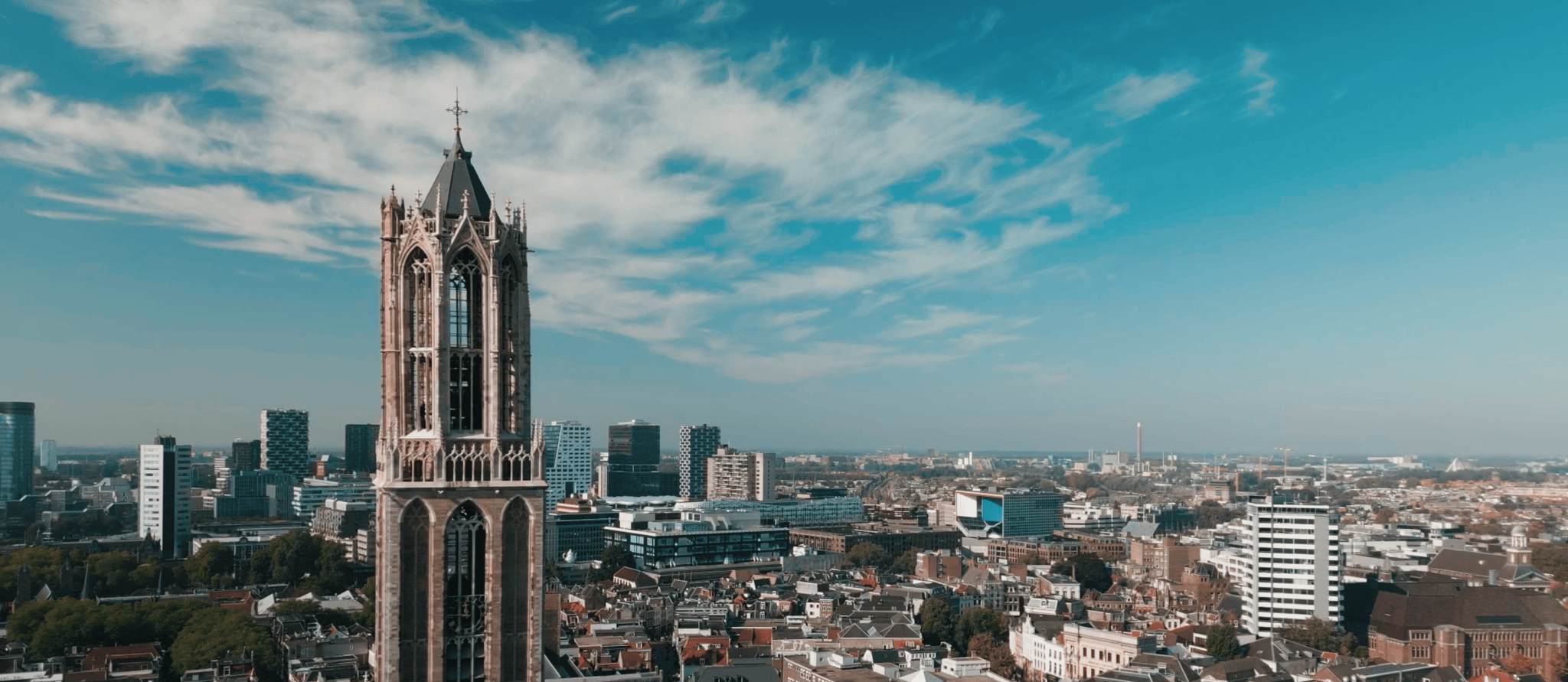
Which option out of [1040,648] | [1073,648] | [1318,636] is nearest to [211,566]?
[1040,648]

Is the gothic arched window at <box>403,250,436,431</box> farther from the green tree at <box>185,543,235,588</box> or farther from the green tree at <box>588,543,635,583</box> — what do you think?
the green tree at <box>588,543,635,583</box>

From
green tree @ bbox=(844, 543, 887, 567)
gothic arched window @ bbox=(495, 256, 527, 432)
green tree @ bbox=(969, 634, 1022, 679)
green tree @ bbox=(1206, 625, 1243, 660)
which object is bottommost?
green tree @ bbox=(844, 543, 887, 567)

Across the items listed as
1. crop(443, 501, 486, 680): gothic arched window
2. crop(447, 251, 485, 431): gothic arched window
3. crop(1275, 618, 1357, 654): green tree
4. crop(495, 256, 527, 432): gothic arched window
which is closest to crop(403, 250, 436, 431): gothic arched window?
crop(447, 251, 485, 431): gothic arched window

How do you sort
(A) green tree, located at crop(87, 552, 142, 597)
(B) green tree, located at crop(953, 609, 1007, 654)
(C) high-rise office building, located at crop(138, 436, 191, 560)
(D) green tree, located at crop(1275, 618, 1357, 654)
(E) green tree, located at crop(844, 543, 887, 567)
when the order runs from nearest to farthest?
(D) green tree, located at crop(1275, 618, 1357, 654) < (B) green tree, located at crop(953, 609, 1007, 654) < (A) green tree, located at crop(87, 552, 142, 597) < (C) high-rise office building, located at crop(138, 436, 191, 560) < (E) green tree, located at crop(844, 543, 887, 567)

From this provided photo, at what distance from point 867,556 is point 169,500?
107847 millimetres

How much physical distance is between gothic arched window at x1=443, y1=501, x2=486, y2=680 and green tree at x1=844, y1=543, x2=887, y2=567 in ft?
453

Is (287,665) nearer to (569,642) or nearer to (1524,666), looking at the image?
(569,642)

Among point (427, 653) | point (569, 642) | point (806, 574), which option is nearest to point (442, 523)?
point (427, 653)

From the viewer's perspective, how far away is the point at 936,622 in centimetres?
10500

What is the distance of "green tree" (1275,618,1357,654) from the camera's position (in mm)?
99812

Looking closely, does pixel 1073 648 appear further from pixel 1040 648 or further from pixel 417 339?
A: pixel 417 339

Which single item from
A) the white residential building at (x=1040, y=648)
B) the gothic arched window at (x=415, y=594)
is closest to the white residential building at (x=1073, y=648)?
the white residential building at (x=1040, y=648)

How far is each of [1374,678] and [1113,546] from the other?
114180 millimetres

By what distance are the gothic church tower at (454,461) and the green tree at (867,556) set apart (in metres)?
138
